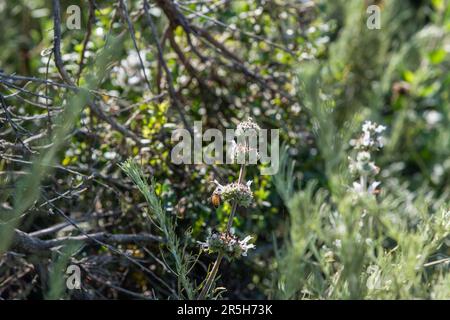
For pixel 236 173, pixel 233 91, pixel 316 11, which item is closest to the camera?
pixel 236 173

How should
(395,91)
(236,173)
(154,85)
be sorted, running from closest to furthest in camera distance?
(236,173)
(154,85)
(395,91)

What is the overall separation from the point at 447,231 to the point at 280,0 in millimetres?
1480

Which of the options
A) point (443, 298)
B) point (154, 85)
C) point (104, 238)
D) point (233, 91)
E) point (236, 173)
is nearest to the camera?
point (443, 298)

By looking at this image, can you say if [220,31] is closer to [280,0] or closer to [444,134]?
[280,0]

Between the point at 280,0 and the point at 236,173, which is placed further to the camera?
the point at 280,0

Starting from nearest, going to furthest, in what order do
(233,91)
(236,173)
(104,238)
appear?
(104,238)
(236,173)
(233,91)

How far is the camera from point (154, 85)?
2293 millimetres

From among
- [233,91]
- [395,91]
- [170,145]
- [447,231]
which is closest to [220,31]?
[233,91]

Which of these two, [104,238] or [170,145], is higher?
[170,145]

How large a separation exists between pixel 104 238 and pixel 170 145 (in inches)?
16.7
